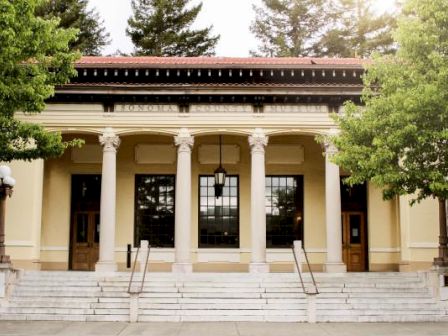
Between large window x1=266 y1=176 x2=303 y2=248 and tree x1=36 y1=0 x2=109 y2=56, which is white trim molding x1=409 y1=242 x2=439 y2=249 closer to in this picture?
large window x1=266 y1=176 x2=303 y2=248

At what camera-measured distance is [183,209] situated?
57.6 feet

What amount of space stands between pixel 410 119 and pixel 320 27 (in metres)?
27.8

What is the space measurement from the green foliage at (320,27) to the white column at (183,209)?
21147 mm

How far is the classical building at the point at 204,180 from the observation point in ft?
58.3

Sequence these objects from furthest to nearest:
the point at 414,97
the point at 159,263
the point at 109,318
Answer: the point at 159,263
the point at 109,318
the point at 414,97

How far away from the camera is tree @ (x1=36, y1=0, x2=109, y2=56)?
36.5 m

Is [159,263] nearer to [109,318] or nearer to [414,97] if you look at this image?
[109,318]

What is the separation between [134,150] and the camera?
67.3 feet

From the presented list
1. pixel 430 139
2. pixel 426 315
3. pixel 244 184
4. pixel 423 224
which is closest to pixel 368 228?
pixel 423 224

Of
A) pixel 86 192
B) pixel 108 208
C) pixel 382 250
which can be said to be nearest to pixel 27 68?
pixel 108 208

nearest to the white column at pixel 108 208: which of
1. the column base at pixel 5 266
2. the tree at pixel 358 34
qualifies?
the column base at pixel 5 266

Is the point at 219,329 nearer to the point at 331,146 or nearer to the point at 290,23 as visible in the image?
the point at 331,146

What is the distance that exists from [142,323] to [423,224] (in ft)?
30.6

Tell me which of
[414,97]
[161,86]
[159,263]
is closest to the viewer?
[414,97]
